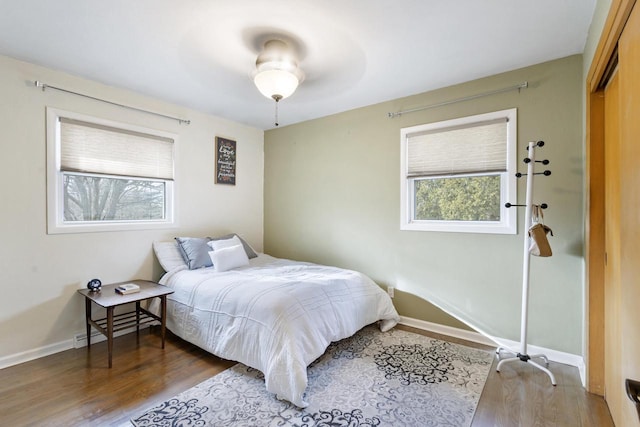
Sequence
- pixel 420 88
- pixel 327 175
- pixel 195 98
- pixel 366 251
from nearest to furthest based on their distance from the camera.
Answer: pixel 420 88
pixel 195 98
pixel 366 251
pixel 327 175

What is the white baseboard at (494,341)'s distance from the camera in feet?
8.00

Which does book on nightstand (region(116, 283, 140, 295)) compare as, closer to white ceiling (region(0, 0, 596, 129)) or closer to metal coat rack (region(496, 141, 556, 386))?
white ceiling (region(0, 0, 596, 129))

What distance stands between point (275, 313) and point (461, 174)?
7.08ft

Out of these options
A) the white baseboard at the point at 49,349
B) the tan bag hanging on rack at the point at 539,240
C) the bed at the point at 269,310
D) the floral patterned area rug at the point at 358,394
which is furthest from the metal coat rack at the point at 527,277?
the white baseboard at the point at 49,349

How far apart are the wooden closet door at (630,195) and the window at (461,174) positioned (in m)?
1.35

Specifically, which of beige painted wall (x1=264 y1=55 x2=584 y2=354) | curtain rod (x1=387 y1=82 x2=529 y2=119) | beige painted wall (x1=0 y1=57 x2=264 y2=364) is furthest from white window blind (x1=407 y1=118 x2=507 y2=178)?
beige painted wall (x1=0 y1=57 x2=264 y2=364)

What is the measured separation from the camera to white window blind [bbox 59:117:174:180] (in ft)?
9.18

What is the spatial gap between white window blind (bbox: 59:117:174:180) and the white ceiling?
445 millimetres

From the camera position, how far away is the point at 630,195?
125cm

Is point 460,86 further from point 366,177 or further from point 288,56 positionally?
point 288,56

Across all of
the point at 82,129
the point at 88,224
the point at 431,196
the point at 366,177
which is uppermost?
the point at 82,129

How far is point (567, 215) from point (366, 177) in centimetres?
189

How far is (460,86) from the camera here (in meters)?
2.96

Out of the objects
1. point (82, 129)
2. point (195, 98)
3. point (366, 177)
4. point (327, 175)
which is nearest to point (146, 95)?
point (195, 98)
